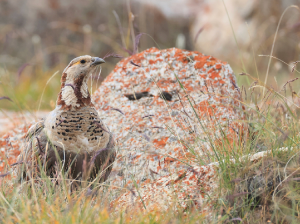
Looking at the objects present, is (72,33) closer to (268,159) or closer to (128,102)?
(128,102)

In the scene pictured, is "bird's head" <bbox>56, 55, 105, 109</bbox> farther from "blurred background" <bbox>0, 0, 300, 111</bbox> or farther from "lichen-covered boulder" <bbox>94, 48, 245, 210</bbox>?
"blurred background" <bbox>0, 0, 300, 111</bbox>

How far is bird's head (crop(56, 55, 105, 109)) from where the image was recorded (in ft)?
9.24

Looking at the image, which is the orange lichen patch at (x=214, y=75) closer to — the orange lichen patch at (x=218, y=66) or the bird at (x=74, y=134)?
the orange lichen patch at (x=218, y=66)

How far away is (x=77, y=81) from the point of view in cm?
290

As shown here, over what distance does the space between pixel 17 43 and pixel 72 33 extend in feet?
4.80

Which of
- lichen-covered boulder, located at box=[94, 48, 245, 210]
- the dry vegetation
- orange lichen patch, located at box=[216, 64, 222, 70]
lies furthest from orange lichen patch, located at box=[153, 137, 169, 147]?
orange lichen patch, located at box=[216, 64, 222, 70]

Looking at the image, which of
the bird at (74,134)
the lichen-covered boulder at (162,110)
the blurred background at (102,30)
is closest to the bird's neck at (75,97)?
the bird at (74,134)

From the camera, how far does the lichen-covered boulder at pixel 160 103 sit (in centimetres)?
300

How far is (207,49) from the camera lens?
9.64 meters

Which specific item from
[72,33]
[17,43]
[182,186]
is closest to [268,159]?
[182,186]

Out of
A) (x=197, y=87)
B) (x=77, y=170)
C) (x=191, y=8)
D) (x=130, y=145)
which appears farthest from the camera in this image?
(x=191, y=8)

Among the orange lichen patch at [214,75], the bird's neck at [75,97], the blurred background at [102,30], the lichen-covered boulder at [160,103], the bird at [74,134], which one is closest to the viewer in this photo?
the bird at [74,134]

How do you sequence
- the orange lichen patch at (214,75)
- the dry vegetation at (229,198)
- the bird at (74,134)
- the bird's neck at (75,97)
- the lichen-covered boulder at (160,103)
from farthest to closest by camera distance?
the orange lichen patch at (214,75) < the lichen-covered boulder at (160,103) < the bird's neck at (75,97) < the bird at (74,134) < the dry vegetation at (229,198)

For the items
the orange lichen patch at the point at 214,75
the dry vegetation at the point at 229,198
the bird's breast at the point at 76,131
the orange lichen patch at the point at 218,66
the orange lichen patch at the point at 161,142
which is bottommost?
the orange lichen patch at the point at 161,142
